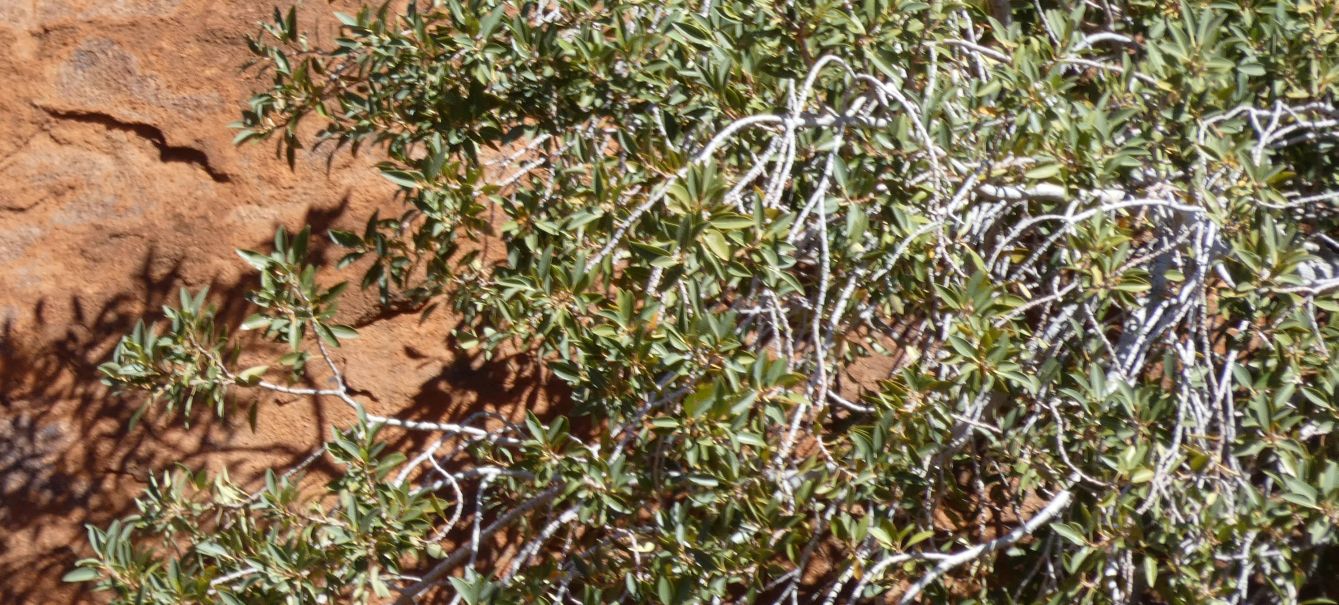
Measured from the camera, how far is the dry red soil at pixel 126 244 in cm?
324

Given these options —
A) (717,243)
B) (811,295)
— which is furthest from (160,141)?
(717,243)

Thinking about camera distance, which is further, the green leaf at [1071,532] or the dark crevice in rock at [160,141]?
the dark crevice in rock at [160,141]

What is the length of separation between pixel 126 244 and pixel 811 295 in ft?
5.90

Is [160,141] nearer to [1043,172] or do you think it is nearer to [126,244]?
[126,244]

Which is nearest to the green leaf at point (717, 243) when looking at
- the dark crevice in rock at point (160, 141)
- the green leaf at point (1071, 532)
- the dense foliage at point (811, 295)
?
the dense foliage at point (811, 295)

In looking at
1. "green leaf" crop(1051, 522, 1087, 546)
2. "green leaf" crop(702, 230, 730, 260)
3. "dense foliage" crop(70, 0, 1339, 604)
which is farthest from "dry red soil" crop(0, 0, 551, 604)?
"green leaf" crop(1051, 522, 1087, 546)

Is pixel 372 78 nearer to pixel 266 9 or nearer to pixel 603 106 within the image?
pixel 603 106

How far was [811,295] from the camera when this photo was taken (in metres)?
2.90

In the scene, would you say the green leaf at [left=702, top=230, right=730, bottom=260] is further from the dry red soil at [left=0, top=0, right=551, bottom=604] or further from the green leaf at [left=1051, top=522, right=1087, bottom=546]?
the dry red soil at [left=0, top=0, right=551, bottom=604]

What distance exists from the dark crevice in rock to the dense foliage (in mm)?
632

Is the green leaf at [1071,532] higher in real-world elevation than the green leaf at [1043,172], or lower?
lower

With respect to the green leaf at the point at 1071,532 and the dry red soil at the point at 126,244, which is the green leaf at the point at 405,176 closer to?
the dry red soil at the point at 126,244

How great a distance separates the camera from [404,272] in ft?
9.09

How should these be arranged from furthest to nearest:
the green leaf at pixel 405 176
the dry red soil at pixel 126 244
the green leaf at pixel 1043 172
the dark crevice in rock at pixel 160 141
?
the dark crevice in rock at pixel 160 141
the dry red soil at pixel 126 244
the green leaf at pixel 405 176
the green leaf at pixel 1043 172
